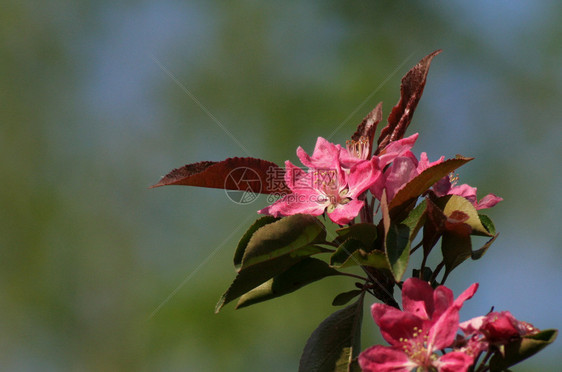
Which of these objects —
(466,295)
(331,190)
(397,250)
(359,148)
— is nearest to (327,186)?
(331,190)

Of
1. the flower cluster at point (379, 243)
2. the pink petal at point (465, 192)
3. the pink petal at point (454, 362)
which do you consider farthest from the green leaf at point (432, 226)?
the pink petal at point (454, 362)

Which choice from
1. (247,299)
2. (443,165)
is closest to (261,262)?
(247,299)

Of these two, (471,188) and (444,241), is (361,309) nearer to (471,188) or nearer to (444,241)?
(444,241)

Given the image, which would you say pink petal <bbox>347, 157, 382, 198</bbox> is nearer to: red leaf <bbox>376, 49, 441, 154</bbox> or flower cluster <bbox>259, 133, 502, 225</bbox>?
flower cluster <bbox>259, 133, 502, 225</bbox>

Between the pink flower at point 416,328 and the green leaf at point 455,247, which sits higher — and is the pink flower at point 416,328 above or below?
below

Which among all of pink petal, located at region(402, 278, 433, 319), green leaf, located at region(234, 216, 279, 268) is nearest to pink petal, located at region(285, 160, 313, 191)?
green leaf, located at region(234, 216, 279, 268)

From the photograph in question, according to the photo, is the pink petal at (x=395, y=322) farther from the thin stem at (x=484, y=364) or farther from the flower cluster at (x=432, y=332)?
the thin stem at (x=484, y=364)

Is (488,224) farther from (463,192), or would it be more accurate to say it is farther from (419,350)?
(419,350)
